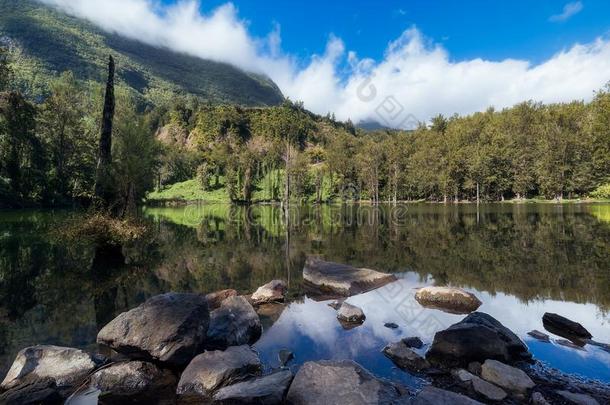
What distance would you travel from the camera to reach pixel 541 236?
107 feet

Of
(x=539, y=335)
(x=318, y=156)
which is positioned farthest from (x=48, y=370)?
(x=318, y=156)

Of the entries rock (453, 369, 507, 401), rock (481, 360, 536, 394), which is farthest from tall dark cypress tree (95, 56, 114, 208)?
rock (481, 360, 536, 394)

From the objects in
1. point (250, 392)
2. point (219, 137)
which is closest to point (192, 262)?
A: point (250, 392)

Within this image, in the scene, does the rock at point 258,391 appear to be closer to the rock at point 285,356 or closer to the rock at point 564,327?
the rock at point 285,356

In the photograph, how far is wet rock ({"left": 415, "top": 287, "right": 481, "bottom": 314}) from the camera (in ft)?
45.0

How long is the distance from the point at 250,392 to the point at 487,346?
5938mm

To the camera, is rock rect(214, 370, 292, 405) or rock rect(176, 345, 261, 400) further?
rock rect(176, 345, 261, 400)

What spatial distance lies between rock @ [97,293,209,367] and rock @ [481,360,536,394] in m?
7.12

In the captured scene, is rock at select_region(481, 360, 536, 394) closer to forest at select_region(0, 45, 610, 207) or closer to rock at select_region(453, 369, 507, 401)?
rock at select_region(453, 369, 507, 401)

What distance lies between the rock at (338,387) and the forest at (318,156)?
182 ft

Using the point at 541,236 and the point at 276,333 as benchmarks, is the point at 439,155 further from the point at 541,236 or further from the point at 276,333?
the point at 276,333

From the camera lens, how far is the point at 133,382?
27.7 ft

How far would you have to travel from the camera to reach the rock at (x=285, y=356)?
958 cm

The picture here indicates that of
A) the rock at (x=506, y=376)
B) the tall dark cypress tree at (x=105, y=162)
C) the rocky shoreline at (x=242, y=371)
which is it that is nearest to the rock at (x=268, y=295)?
the rocky shoreline at (x=242, y=371)
